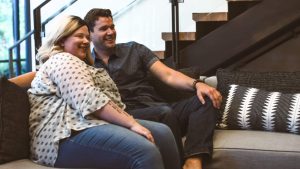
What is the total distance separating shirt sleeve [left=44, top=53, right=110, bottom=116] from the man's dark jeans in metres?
0.47

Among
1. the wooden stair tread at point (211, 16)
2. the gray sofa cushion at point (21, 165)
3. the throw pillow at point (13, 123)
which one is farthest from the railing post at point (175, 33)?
the gray sofa cushion at point (21, 165)

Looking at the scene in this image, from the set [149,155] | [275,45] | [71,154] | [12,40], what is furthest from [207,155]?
[12,40]

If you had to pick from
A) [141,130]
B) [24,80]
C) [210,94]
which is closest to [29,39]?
[24,80]

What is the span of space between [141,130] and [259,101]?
90 cm

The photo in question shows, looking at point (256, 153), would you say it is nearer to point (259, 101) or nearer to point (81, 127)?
point (259, 101)

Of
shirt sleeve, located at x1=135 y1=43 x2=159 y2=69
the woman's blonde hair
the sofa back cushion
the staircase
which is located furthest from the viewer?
the staircase

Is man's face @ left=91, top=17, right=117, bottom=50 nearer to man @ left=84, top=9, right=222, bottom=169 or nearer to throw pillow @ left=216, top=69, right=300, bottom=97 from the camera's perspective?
man @ left=84, top=9, right=222, bottom=169

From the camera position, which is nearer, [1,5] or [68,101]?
[68,101]

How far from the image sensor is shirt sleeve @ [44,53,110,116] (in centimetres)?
187

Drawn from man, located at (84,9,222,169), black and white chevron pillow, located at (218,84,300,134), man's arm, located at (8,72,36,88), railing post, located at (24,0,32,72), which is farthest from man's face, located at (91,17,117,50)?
railing post, located at (24,0,32,72)

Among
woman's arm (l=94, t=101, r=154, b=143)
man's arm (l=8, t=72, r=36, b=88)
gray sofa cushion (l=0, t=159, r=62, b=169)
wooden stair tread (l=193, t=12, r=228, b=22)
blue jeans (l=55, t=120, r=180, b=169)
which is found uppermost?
wooden stair tread (l=193, t=12, r=228, b=22)

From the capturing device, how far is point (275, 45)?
4363 mm

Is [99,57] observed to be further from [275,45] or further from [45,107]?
[275,45]

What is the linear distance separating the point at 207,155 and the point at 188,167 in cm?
12
